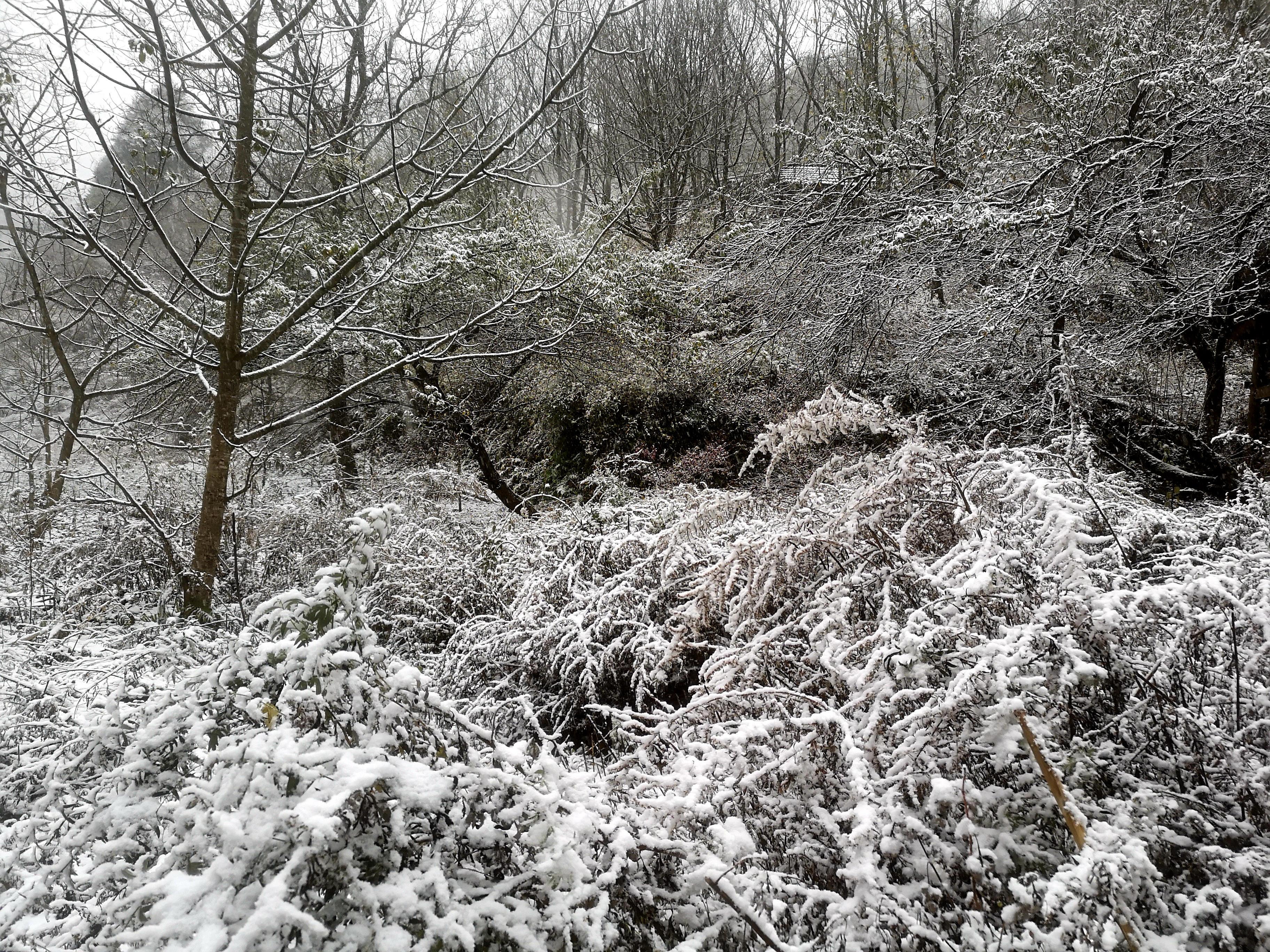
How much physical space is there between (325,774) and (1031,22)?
35.8 ft

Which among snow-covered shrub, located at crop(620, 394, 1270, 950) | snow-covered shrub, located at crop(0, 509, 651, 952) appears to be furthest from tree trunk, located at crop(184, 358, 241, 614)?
snow-covered shrub, located at crop(620, 394, 1270, 950)

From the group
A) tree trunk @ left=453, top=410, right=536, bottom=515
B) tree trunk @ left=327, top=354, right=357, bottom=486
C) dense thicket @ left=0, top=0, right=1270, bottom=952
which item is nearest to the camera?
dense thicket @ left=0, top=0, right=1270, bottom=952

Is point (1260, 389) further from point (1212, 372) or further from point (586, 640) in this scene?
point (586, 640)

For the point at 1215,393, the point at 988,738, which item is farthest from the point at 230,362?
the point at 1215,393

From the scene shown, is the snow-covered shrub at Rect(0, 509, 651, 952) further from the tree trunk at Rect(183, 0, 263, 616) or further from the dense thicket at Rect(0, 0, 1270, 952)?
the tree trunk at Rect(183, 0, 263, 616)

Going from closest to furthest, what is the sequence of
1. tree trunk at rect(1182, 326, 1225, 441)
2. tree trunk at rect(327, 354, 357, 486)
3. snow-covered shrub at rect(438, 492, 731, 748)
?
snow-covered shrub at rect(438, 492, 731, 748)
tree trunk at rect(1182, 326, 1225, 441)
tree trunk at rect(327, 354, 357, 486)

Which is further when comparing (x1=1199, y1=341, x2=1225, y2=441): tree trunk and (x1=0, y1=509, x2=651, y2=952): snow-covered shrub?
(x1=1199, y1=341, x2=1225, y2=441): tree trunk

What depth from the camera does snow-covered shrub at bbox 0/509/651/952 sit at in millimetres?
969

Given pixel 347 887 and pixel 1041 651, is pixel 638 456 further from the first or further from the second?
pixel 347 887

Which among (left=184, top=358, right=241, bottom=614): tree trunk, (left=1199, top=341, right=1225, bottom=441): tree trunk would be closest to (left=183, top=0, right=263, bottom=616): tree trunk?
(left=184, top=358, right=241, bottom=614): tree trunk

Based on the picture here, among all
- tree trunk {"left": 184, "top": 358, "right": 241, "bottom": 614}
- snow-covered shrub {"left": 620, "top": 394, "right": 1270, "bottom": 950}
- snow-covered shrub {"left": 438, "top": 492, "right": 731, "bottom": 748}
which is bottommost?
snow-covered shrub {"left": 438, "top": 492, "right": 731, "bottom": 748}

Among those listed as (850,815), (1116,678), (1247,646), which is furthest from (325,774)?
(1247,646)

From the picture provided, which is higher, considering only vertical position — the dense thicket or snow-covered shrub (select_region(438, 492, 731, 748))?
the dense thicket

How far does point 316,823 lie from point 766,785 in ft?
4.18
